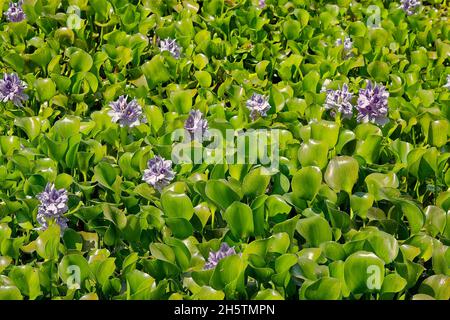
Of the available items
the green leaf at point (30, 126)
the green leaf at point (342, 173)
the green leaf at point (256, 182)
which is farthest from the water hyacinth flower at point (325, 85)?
the green leaf at point (30, 126)

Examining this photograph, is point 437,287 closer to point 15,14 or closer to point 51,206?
point 51,206

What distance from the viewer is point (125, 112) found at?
346cm


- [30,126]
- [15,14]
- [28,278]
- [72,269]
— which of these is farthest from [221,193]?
[15,14]

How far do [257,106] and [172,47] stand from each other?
79 centimetres

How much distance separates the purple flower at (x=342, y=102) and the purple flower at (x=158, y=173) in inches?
34.2

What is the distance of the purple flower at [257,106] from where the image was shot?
3.57m

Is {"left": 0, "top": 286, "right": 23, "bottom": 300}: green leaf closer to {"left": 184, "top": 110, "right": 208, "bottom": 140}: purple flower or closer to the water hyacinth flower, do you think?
{"left": 184, "top": 110, "right": 208, "bottom": 140}: purple flower

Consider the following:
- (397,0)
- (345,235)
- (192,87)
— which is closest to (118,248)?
(345,235)

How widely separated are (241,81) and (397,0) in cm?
163

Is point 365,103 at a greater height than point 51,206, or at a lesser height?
greater

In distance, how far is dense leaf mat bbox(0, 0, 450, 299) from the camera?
265 cm

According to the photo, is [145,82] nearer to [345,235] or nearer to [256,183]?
[256,183]

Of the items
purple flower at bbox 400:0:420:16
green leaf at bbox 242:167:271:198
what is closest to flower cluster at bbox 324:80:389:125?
green leaf at bbox 242:167:271:198

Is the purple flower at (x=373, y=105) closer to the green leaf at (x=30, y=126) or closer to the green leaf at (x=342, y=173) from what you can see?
the green leaf at (x=342, y=173)
